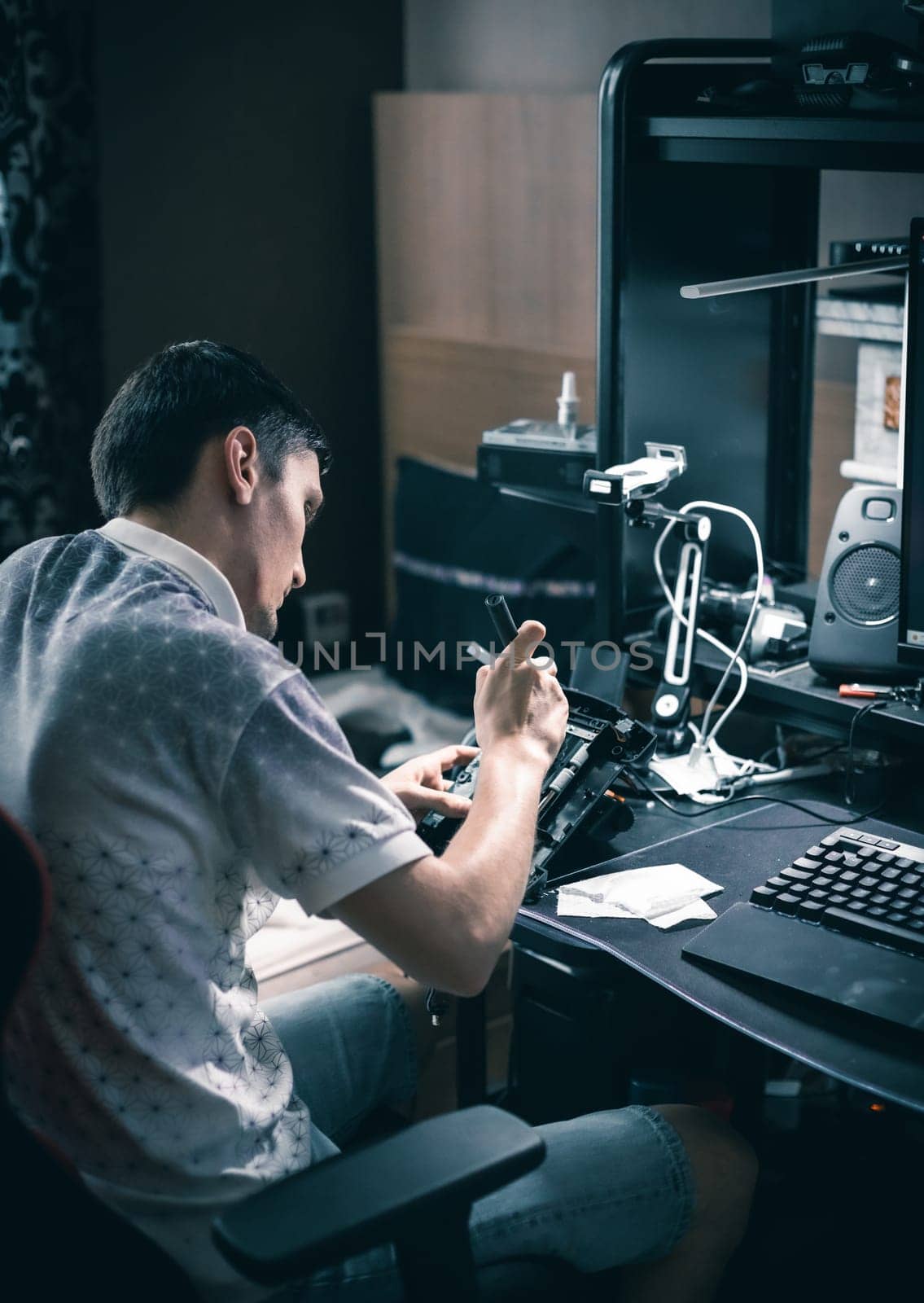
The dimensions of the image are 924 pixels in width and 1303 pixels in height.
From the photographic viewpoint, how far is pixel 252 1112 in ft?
3.60

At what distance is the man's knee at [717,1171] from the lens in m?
1.23

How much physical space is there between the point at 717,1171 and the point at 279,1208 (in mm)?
480

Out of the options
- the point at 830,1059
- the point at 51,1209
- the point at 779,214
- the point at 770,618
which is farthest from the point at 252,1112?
the point at 779,214

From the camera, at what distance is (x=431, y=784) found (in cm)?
149

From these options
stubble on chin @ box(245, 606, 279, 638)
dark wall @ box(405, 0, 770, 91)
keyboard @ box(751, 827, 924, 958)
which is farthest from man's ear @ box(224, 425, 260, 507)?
dark wall @ box(405, 0, 770, 91)

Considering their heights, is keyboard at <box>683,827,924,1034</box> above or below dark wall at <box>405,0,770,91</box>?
below

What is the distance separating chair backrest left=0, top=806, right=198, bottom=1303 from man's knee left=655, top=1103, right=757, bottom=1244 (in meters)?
0.47

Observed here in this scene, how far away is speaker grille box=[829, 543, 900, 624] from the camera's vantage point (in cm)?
163

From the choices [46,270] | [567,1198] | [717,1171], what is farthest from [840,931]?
[46,270]

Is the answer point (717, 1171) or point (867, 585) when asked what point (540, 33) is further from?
point (717, 1171)

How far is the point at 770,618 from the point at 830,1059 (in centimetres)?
73

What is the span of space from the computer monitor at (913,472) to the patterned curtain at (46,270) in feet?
5.87

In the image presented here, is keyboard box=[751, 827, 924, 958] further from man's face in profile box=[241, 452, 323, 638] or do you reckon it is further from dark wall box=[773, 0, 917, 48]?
dark wall box=[773, 0, 917, 48]

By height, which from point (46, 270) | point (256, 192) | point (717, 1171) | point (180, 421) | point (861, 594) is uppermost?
point (256, 192)
